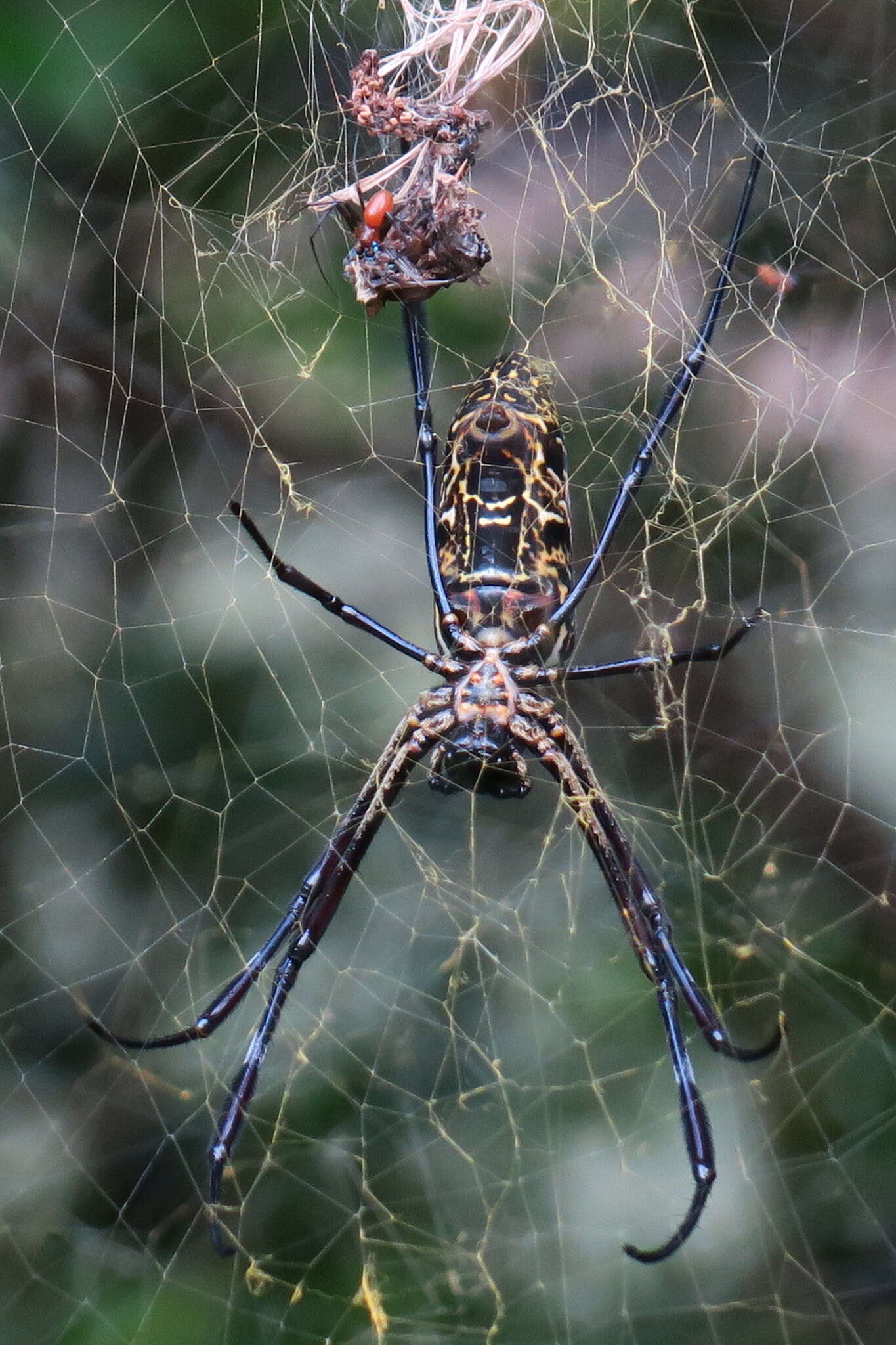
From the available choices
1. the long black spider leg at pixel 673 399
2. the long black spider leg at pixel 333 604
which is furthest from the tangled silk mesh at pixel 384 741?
the long black spider leg at pixel 333 604

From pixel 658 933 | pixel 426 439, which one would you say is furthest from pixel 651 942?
pixel 426 439

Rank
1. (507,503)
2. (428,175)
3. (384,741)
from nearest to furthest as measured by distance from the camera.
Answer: (428,175), (507,503), (384,741)

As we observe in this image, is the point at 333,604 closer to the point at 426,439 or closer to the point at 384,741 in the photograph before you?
the point at 426,439

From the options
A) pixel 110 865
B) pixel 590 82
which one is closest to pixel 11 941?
pixel 110 865

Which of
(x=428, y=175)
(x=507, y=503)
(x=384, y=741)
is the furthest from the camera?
(x=384, y=741)

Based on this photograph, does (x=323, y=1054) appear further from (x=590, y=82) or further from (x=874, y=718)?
(x=590, y=82)
